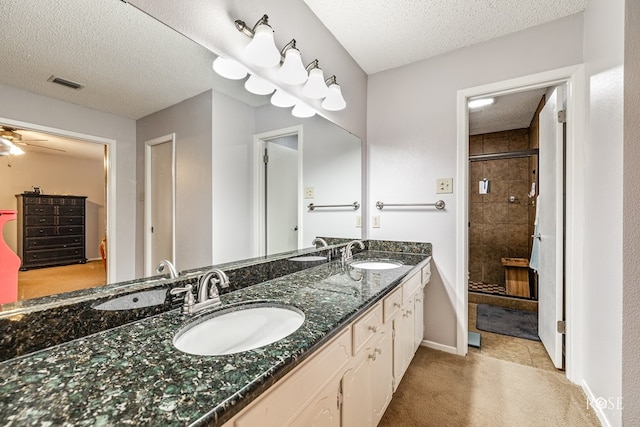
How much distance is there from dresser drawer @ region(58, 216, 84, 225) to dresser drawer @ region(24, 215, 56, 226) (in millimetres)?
20

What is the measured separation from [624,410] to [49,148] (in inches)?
92.5

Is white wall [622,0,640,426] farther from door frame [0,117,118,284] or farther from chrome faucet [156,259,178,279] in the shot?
door frame [0,117,118,284]

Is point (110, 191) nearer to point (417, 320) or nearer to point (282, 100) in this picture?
point (282, 100)

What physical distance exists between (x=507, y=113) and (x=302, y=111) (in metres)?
2.80

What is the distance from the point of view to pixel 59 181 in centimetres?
71

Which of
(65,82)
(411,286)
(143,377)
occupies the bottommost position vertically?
(411,286)

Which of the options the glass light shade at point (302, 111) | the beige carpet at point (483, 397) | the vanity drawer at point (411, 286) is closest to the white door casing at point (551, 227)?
the beige carpet at point (483, 397)

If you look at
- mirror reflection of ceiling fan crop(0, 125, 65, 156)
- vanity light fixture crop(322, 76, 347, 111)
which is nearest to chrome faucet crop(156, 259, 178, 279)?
mirror reflection of ceiling fan crop(0, 125, 65, 156)

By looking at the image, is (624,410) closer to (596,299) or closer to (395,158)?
(596,299)

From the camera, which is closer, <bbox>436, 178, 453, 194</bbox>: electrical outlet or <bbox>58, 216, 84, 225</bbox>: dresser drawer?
<bbox>58, 216, 84, 225</bbox>: dresser drawer

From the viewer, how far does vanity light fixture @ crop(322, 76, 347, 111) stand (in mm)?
1832

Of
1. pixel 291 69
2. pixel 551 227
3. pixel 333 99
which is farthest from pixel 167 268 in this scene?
pixel 551 227

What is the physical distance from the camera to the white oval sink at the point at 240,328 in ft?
2.81

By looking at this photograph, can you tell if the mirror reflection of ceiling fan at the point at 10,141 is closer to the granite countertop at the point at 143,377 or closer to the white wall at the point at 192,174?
the white wall at the point at 192,174
